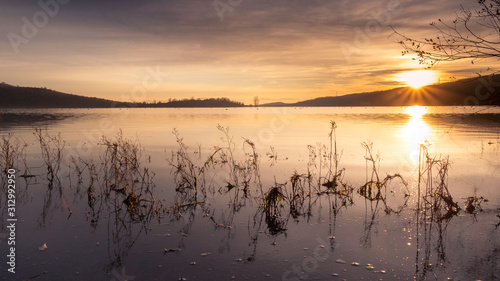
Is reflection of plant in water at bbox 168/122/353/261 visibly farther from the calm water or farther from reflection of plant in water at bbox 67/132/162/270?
reflection of plant in water at bbox 67/132/162/270

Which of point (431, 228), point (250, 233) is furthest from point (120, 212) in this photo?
point (431, 228)

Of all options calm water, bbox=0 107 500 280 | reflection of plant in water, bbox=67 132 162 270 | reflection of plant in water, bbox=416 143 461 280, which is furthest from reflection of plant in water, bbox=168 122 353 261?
reflection of plant in water, bbox=416 143 461 280

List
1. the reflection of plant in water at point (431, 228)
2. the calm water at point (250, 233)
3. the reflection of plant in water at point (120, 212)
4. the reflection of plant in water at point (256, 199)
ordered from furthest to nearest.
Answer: the reflection of plant in water at point (256, 199) → the reflection of plant in water at point (120, 212) → the reflection of plant in water at point (431, 228) → the calm water at point (250, 233)

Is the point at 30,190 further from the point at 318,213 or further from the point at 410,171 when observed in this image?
the point at 410,171

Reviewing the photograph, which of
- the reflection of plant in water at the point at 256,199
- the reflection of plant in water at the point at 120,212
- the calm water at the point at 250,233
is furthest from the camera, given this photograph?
the reflection of plant in water at the point at 256,199

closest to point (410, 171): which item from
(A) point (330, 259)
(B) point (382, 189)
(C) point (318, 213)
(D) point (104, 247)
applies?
(B) point (382, 189)

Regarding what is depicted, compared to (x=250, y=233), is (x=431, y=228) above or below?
above

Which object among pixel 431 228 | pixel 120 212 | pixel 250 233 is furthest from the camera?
pixel 120 212

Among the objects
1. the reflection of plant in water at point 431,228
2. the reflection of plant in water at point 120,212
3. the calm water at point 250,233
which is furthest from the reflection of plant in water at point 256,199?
the reflection of plant in water at point 431,228

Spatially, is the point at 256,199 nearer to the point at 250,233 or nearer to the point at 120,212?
the point at 250,233

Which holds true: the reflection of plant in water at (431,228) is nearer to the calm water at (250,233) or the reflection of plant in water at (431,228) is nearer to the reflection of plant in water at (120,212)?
the calm water at (250,233)

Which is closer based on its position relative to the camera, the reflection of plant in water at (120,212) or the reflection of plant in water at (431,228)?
the reflection of plant in water at (431,228)

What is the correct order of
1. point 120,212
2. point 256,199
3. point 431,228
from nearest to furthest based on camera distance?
point 431,228 < point 120,212 < point 256,199

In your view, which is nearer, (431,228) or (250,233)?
(250,233)
